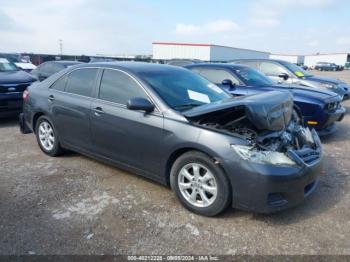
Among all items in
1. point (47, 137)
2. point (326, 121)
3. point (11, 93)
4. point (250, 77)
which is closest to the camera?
point (47, 137)

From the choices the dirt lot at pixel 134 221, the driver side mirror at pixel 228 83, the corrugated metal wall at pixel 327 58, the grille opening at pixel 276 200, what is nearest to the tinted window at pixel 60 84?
the dirt lot at pixel 134 221

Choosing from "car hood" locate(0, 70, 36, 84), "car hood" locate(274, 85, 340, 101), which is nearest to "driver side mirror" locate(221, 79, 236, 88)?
"car hood" locate(274, 85, 340, 101)

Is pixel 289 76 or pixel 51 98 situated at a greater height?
pixel 289 76

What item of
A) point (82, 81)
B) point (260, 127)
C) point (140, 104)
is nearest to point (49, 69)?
point (82, 81)

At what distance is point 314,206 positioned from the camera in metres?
3.74

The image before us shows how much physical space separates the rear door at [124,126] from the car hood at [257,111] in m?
0.52

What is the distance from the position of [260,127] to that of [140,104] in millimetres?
1358

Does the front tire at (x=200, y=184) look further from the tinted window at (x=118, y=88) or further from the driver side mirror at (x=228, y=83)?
the driver side mirror at (x=228, y=83)

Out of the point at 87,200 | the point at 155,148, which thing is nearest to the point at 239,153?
the point at 155,148

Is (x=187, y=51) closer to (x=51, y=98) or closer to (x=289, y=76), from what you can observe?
(x=289, y=76)

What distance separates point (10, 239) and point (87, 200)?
979 millimetres

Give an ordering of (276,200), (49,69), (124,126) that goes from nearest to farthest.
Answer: (276,200)
(124,126)
(49,69)

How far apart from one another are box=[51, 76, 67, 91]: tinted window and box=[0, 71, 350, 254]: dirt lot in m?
1.31

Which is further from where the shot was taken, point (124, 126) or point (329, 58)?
point (329, 58)
